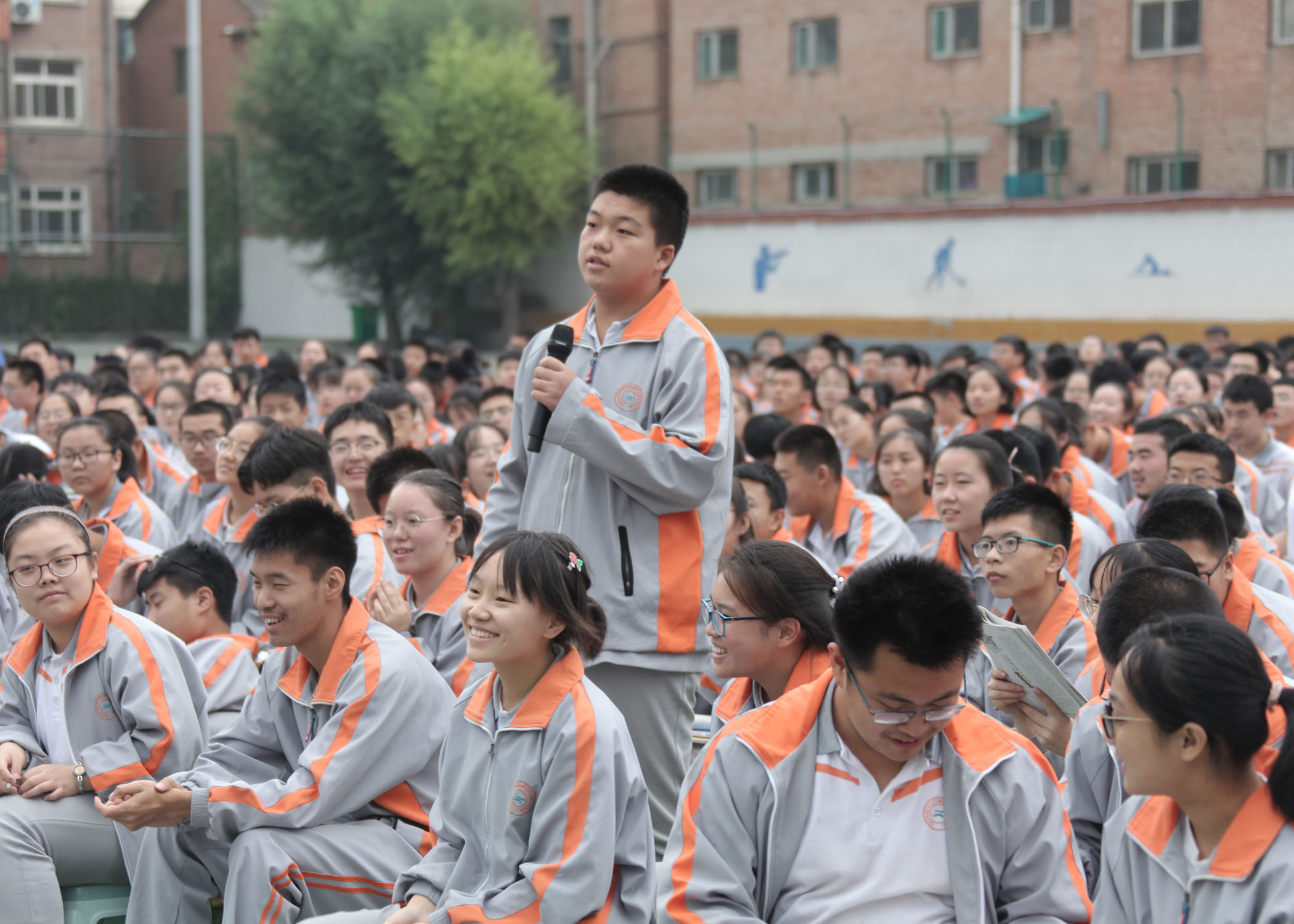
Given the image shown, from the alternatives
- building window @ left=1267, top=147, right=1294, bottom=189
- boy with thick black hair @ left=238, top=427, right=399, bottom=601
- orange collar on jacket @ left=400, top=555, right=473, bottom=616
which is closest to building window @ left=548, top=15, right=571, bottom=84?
building window @ left=1267, top=147, right=1294, bottom=189

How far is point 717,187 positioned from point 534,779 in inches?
998

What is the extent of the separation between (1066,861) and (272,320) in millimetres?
31683

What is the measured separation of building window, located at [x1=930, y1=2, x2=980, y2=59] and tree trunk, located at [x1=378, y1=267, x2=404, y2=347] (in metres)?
11.8

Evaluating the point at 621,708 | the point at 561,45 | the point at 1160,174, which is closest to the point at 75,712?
the point at 621,708

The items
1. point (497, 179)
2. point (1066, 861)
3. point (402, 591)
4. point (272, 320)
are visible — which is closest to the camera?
point (1066, 861)

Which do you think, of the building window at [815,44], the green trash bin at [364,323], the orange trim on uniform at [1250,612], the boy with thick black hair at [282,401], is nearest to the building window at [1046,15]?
the building window at [815,44]

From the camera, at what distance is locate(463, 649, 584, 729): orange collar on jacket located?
2898 mm

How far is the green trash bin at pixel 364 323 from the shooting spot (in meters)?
30.2

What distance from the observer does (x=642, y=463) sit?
324 cm

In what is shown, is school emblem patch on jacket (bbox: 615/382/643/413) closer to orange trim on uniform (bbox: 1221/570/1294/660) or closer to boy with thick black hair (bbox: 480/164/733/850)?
boy with thick black hair (bbox: 480/164/733/850)

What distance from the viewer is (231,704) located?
4.19 meters

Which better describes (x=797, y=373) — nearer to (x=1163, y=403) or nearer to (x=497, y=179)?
(x=1163, y=403)

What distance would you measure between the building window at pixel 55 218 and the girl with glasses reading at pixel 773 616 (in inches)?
991

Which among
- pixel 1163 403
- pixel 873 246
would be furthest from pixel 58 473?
pixel 873 246
